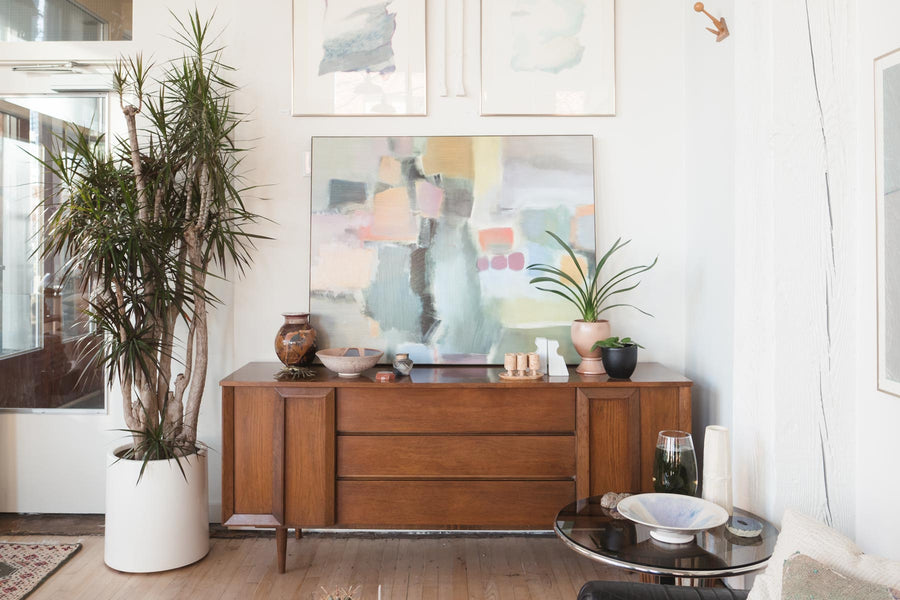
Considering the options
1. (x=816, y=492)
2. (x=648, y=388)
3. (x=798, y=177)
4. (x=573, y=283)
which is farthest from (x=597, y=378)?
(x=798, y=177)

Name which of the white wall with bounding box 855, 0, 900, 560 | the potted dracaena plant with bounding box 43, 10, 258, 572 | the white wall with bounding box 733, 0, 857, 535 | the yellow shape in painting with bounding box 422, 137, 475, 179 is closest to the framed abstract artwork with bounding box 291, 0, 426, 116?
the yellow shape in painting with bounding box 422, 137, 475, 179

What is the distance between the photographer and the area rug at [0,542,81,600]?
265 cm

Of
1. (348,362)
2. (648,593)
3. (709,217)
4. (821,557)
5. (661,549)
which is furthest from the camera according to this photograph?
(709,217)

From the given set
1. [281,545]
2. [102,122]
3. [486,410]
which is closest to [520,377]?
[486,410]

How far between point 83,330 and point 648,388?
9.48 ft

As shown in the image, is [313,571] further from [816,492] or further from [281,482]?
[816,492]

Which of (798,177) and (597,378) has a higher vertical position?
(798,177)

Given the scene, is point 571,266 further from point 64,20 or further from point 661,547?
point 64,20

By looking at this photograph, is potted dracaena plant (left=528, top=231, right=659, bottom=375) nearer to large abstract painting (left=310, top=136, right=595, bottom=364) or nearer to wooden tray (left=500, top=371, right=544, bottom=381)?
large abstract painting (left=310, top=136, right=595, bottom=364)

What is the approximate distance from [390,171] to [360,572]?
187cm

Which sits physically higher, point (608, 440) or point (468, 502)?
point (608, 440)

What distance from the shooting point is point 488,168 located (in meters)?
3.20

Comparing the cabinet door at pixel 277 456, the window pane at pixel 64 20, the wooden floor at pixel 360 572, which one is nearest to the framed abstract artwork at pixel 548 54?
the cabinet door at pixel 277 456

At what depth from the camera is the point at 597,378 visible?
9.21 feet
